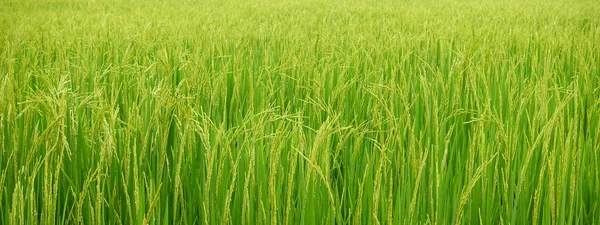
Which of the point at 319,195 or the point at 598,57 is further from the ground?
the point at 598,57

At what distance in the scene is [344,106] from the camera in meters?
1.56

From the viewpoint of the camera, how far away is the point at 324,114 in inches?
57.7

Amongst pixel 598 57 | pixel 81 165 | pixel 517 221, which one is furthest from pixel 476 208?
pixel 598 57

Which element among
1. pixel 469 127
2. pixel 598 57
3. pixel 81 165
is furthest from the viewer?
pixel 598 57

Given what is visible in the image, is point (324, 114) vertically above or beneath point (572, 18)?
beneath

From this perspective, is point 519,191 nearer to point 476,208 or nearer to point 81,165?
point 476,208

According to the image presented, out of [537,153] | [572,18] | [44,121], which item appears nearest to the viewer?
[537,153]

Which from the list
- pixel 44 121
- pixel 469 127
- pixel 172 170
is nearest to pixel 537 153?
pixel 469 127

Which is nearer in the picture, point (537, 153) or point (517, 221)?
point (517, 221)

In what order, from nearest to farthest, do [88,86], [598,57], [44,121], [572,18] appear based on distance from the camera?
[44,121], [88,86], [598,57], [572,18]

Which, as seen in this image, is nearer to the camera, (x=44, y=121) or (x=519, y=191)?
(x=519, y=191)

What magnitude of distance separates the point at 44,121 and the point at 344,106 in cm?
72

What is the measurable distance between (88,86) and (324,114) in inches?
30.4

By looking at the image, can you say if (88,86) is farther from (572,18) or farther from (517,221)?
(572,18)
